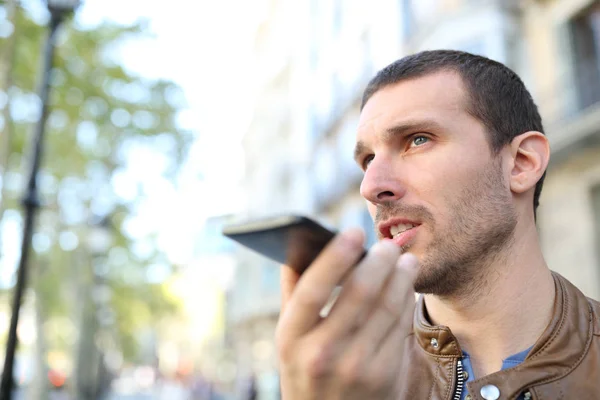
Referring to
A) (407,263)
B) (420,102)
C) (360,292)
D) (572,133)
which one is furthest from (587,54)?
(360,292)

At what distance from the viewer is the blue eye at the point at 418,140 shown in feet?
5.65

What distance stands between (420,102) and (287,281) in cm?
85

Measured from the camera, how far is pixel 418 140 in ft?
5.67

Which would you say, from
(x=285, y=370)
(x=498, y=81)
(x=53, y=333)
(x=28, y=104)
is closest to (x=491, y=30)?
(x=28, y=104)

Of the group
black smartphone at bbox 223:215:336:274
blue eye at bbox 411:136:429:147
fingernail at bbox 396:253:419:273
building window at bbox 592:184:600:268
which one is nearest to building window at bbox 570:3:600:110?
building window at bbox 592:184:600:268

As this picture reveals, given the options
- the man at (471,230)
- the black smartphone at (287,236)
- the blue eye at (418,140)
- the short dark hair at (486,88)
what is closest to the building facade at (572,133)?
the short dark hair at (486,88)

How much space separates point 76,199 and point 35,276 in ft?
17.9

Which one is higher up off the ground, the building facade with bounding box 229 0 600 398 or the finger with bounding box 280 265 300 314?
the building facade with bounding box 229 0 600 398

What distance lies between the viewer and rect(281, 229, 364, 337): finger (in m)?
0.99

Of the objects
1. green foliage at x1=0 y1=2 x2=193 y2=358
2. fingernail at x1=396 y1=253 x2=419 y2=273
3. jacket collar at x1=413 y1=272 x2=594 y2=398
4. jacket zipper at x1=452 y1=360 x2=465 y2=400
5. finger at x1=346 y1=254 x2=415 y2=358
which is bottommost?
jacket zipper at x1=452 y1=360 x2=465 y2=400

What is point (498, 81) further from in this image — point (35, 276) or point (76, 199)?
point (76, 199)

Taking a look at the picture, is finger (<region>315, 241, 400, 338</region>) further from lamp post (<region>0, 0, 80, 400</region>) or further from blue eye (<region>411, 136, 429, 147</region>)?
lamp post (<region>0, 0, 80, 400</region>)

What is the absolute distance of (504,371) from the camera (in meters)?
1.54

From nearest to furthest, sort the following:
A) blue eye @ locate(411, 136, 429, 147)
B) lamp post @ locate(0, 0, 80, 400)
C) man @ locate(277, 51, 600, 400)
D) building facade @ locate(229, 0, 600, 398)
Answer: man @ locate(277, 51, 600, 400) → blue eye @ locate(411, 136, 429, 147) → lamp post @ locate(0, 0, 80, 400) → building facade @ locate(229, 0, 600, 398)
